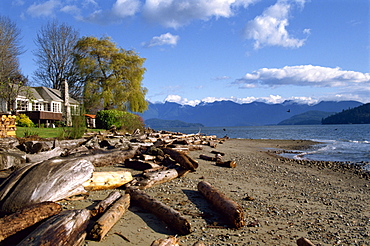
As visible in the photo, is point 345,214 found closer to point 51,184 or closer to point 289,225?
point 289,225

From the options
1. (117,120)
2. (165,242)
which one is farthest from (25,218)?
(117,120)

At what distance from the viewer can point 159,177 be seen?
6.96 metres

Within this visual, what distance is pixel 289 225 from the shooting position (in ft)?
16.2

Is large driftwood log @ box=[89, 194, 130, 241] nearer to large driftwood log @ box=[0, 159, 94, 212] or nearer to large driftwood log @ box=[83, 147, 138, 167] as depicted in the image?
large driftwood log @ box=[0, 159, 94, 212]

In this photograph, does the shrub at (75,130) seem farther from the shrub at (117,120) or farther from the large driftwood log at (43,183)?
the shrub at (117,120)

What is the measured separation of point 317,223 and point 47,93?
1473 inches

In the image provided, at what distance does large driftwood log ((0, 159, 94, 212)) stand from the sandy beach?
32cm

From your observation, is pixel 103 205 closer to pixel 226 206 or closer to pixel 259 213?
pixel 226 206

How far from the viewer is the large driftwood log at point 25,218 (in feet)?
11.6

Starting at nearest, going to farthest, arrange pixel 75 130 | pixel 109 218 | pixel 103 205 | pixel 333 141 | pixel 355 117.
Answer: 1. pixel 109 218
2. pixel 103 205
3. pixel 75 130
4. pixel 333 141
5. pixel 355 117

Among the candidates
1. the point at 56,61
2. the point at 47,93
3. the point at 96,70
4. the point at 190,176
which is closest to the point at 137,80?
the point at 96,70

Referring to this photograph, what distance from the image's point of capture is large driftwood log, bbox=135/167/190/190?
21.3 feet

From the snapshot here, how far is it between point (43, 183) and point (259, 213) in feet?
13.4

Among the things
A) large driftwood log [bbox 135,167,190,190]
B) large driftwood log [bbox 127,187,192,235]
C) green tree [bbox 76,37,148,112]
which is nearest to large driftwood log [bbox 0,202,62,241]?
large driftwood log [bbox 127,187,192,235]
